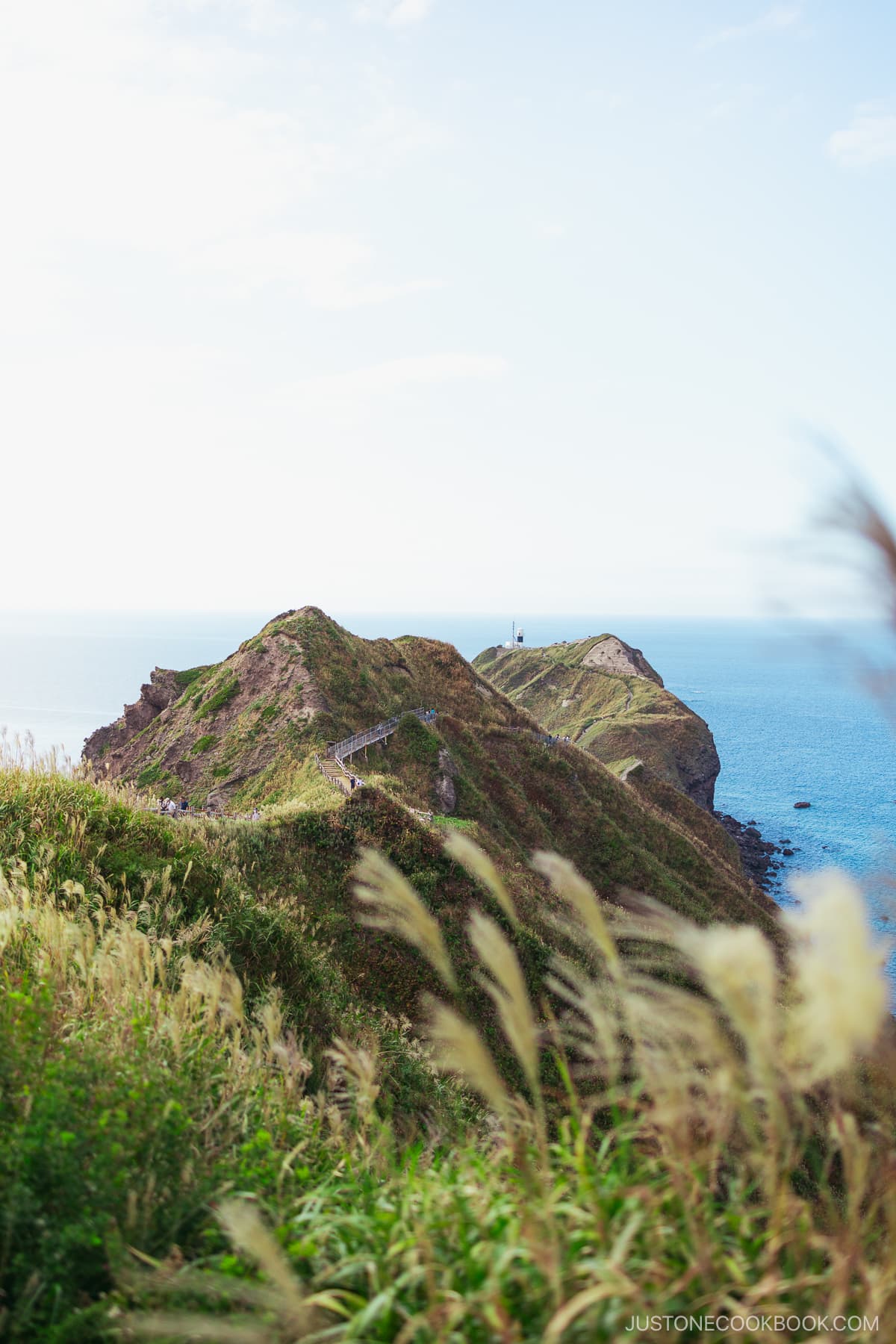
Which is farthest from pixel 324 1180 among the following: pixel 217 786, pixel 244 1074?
pixel 217 786

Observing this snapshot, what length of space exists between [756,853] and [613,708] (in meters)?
25.7

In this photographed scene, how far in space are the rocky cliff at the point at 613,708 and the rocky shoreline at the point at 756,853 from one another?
4.08m

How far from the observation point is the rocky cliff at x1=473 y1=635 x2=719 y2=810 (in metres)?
78.4

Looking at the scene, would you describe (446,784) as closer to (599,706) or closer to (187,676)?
(187,676)

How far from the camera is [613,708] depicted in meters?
94.1

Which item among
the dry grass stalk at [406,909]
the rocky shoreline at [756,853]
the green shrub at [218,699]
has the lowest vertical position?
the rocky shoreline at [756,853]

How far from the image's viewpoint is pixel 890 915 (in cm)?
180

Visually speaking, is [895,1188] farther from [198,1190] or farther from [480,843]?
[480,843]

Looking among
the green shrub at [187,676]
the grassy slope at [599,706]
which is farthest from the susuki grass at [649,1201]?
the grassy slope at [599,706]

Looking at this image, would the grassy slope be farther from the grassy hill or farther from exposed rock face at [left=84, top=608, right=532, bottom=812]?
the grassy hill

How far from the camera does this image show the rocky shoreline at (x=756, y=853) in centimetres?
6712

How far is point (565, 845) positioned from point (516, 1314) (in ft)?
119

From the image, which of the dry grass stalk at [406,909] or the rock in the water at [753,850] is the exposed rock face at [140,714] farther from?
the dry grass stalk at [406,909]

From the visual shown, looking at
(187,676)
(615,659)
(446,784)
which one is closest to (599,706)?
(615,659)
